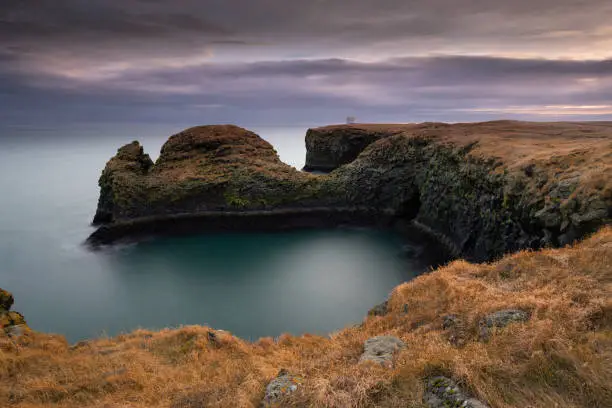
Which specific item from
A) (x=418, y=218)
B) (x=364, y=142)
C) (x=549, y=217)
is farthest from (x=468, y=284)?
(x=364, y=142)

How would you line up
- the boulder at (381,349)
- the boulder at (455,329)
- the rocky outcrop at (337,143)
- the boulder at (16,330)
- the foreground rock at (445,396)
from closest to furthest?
the foreground rock at (445,396) → the boulder at (381,349) → the boulder at (455,329) → the boulder at (16,330) → the rocky outcrop at (337,143)

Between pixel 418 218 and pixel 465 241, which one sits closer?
pixel 465 241

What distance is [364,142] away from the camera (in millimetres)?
85375

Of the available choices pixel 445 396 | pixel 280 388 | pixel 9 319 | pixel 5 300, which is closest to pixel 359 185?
pixel 5 300

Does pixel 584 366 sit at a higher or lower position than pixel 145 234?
higher

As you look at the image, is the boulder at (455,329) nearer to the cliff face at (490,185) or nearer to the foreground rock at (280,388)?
the foreground rock at (280,388)

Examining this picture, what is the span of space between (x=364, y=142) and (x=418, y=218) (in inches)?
1583

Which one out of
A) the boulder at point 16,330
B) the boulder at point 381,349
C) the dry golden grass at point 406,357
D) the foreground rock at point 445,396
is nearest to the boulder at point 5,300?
the boulder at point 16,330

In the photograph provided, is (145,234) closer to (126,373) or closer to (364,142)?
(126,373)

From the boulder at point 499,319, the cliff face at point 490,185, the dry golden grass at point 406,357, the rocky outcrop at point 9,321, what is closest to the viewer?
the dry golden grass at point 406,357

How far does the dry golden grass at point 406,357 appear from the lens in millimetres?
6734

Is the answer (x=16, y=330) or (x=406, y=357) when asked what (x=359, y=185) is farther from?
(x=406, y=357)

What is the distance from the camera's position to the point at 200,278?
121ft

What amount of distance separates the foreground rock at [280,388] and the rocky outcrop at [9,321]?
12.8m
